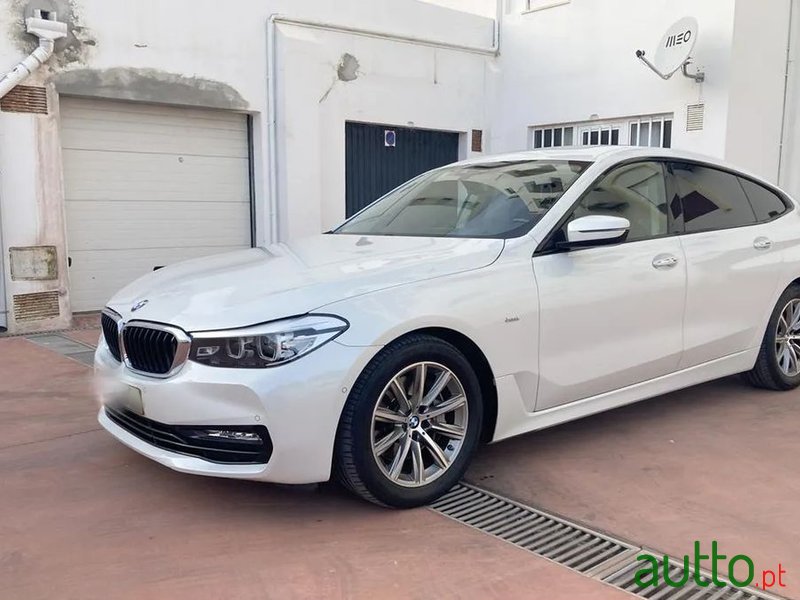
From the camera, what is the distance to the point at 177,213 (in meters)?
9.62

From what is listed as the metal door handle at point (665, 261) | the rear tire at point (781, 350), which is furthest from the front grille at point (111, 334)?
the rear tire at point (781, 350)

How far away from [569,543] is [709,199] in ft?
8.77

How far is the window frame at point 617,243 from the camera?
12.9 feet

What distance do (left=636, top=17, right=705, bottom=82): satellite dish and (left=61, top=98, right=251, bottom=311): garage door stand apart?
5.30 metres

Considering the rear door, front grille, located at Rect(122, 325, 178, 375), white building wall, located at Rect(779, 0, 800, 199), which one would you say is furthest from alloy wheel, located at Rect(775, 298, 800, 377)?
white building wall, located at Rect(779, 0, 800, 199)

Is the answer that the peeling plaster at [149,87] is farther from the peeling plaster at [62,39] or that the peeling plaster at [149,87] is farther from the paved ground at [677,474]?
the paved ground at [677,474]

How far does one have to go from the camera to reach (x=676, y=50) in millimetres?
9102

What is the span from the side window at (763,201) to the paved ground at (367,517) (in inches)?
54.2

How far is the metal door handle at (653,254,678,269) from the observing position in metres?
4.32

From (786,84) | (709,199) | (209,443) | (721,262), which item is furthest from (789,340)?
(786,84)

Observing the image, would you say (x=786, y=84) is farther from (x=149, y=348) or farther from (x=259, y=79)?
(x=149, y=348)

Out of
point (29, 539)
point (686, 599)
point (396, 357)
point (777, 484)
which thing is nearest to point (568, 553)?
point (686, 599)

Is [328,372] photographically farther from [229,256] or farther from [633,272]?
[633,272]

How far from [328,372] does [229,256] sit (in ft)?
4.93
